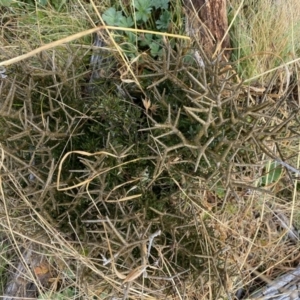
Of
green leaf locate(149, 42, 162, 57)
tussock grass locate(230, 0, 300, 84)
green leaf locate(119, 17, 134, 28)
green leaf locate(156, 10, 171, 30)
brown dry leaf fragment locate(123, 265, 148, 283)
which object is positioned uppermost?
green leaf locate(119, 17, 134, 28)

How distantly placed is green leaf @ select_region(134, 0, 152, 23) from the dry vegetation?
78 millimetres

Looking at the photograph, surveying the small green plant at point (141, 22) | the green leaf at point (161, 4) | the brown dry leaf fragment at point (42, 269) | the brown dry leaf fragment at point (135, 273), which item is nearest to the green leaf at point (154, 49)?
the small green plant at point (141, 22)

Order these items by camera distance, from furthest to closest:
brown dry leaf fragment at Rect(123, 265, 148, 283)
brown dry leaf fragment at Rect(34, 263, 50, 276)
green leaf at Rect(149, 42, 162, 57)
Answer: brown dry leaf fragment at Rect(34, 263, 50, 276) → green leaf at Rect(149, 42, 162, 57) → brown dry leaf fragment at Rect(123, 265, 148, 283)

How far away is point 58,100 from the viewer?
0.95 m

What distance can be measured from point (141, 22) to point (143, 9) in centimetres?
5

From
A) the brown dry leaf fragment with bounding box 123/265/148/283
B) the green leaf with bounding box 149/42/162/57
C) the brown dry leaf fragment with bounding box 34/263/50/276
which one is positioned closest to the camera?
the brown dry leaf fragment with bounding box 123/265/148/283

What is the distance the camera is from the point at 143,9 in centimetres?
108

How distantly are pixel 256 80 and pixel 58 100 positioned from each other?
20.7 inches

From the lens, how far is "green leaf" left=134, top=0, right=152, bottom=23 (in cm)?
107

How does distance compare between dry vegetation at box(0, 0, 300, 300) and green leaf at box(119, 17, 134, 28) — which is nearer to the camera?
dry vegetation at box(0, 0, 300, 300)

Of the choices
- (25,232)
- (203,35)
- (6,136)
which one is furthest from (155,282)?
(203,35)

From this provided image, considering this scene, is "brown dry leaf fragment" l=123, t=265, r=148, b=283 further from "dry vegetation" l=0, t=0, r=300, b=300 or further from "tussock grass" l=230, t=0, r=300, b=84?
"tussock grass" l=230, t=0, r=300, b=84

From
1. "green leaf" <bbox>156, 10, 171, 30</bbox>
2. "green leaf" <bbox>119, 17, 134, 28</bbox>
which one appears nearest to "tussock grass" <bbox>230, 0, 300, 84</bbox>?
"green leaf" <bbox>156, 10, 171, 30</bbox>

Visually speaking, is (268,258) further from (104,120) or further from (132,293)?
(104,120)
